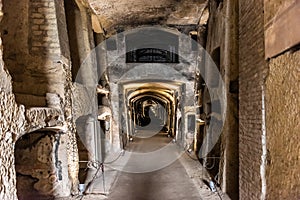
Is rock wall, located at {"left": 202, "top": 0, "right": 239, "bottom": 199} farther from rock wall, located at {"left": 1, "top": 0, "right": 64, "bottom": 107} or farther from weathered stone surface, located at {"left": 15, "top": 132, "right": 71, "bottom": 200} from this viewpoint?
rock wall, located at {"left": 1, "top": 0, "right": 64, "bottom": 107}

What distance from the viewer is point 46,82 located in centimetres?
567

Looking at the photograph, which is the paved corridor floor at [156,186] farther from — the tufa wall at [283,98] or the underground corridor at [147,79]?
the tufa wall at [283,98]

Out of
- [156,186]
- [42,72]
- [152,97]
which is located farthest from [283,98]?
[152,97]

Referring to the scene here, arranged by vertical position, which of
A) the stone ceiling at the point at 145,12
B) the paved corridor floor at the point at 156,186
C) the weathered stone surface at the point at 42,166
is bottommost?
the paved corridor floor at the point at 156,186

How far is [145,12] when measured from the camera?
922 cm

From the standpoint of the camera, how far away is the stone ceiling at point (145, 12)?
8350mm

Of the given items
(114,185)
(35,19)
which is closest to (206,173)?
(114,185)

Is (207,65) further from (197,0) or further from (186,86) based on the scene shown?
(186,86)

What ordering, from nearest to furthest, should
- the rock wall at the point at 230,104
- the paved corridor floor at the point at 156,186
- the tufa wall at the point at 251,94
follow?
the tufa wall at the point at 251,94
the rock wall at the point at 230,104
the paved corridor floor at the point at 156,186

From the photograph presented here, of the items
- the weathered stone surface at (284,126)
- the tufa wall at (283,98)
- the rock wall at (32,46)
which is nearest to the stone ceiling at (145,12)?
the rock wall at (32,46)

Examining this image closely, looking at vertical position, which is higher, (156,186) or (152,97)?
(152,97)

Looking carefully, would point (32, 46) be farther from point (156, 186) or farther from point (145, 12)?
point (145, 12)

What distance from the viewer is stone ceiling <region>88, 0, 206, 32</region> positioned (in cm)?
835

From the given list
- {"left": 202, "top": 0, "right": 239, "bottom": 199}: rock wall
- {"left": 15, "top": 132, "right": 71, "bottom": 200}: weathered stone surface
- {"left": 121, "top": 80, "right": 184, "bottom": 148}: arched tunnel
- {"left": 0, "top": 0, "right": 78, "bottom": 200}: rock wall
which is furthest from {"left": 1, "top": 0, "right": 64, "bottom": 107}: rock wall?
{"left": 121, "top": 80, "right": 184, "bottom": 148}: arched tunnel
